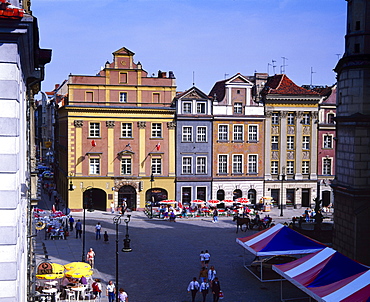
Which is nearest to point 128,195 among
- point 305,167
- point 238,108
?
point 238,108

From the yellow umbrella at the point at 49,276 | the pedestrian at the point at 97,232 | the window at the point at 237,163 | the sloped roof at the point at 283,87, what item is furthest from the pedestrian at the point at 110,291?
the sloped roof at the point at 283,87

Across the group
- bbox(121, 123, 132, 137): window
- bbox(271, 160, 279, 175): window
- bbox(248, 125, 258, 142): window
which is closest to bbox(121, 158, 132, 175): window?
bbox(121, 123, 132, 137): window

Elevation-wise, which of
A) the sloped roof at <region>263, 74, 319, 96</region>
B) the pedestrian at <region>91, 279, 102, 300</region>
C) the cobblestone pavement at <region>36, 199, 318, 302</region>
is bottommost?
the cobblestone pavement at <region>36, 199, 318, 302</region>

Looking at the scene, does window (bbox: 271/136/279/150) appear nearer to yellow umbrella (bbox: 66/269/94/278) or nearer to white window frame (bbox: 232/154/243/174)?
white window frame (bbox: 232/154/243/174)

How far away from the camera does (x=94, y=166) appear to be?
50.3m

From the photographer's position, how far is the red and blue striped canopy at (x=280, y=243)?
26.1 meters

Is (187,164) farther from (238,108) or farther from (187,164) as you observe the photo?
(238,108)

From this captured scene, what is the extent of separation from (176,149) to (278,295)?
28.9 metres

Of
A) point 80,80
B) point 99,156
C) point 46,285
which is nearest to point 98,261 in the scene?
point 46,285

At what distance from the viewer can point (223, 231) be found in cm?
4212

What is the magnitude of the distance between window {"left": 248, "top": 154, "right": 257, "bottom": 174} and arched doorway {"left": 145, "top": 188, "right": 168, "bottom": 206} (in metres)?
9.23

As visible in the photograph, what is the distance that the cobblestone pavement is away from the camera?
82.3ft

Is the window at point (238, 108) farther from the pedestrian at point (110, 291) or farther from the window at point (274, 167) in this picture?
the pedestrian at point (110, 291)

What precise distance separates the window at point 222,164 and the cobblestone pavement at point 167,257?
6.65 m
